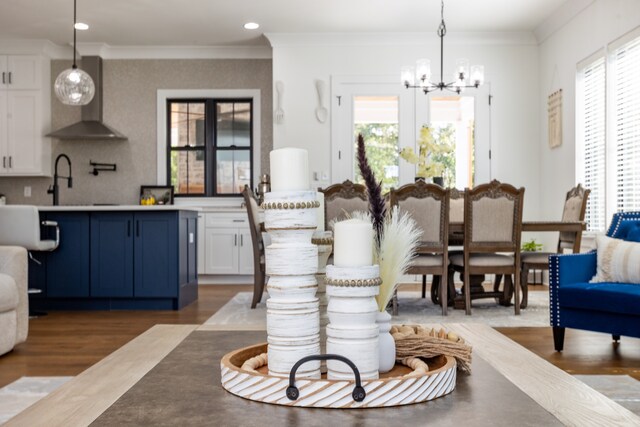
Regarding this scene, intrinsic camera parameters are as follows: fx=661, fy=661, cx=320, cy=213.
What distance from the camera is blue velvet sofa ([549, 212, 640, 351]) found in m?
3.30

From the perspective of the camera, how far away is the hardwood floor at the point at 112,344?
126 inches

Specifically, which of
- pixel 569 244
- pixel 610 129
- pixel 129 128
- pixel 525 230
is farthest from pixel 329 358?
pixel 129 128

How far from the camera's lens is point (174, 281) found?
17.9 ft

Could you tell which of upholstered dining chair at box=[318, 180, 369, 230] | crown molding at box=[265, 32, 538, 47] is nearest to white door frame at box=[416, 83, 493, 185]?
crown molding at box=[265, 32, 538, 47]

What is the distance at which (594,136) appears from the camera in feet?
Result: 19.9

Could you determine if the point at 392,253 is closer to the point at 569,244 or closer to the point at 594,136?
the point at 569,244

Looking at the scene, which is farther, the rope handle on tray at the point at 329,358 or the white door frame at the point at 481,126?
the white door frame at the point at 481,126

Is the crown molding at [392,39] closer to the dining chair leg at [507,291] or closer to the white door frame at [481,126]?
the white door frame at [481,126]

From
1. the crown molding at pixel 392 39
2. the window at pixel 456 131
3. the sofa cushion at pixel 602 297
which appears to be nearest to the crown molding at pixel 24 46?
the crown molding at pixel 392 39

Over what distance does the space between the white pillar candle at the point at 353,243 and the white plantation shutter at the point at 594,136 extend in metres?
5.41

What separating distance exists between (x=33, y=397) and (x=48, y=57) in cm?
649

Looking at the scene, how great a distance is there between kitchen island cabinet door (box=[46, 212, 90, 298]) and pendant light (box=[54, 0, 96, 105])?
3.72 ft

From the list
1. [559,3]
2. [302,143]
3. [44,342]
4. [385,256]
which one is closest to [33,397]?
[44,342]

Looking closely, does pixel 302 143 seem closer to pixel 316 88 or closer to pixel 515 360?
pixel 316 88
